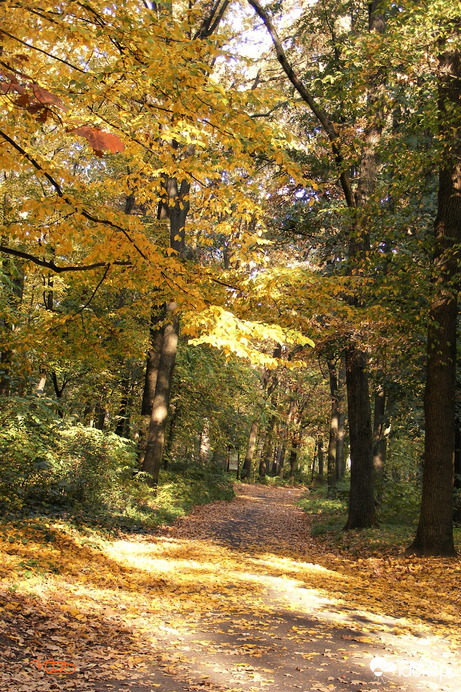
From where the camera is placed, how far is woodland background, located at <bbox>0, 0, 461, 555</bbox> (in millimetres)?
5102

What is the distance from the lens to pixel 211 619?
5461 mm

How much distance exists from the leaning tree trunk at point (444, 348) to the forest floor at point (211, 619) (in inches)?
28.3

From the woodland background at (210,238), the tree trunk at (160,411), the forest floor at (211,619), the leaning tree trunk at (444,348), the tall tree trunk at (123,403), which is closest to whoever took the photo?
the forest floor at (211,619)

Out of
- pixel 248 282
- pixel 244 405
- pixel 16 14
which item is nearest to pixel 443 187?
pixel 248 282

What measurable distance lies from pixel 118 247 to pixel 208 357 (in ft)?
42.9

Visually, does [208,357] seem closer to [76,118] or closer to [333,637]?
[76,118]

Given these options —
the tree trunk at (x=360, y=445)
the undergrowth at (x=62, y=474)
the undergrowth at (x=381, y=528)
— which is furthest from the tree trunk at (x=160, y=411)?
the tree trunk at (x=360, y=445)

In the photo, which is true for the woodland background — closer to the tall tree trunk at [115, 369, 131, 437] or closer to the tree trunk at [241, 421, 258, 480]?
the tall tree trunk at [115, 369, 131, 437]

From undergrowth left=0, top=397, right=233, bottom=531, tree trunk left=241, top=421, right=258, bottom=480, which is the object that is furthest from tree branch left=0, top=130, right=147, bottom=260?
tree trunk left=241, top=421, right=258, bottom=480

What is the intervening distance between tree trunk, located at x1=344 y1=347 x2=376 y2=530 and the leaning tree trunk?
2.61 m

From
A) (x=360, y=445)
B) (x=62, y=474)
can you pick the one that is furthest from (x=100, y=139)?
(x=360, y=445)

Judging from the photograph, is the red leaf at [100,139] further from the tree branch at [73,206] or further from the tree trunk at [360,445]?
the tree trunk at [360,445]

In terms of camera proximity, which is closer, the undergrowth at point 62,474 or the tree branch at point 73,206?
the tree branch at point 73,206

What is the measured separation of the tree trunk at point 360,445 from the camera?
11.8 meters
